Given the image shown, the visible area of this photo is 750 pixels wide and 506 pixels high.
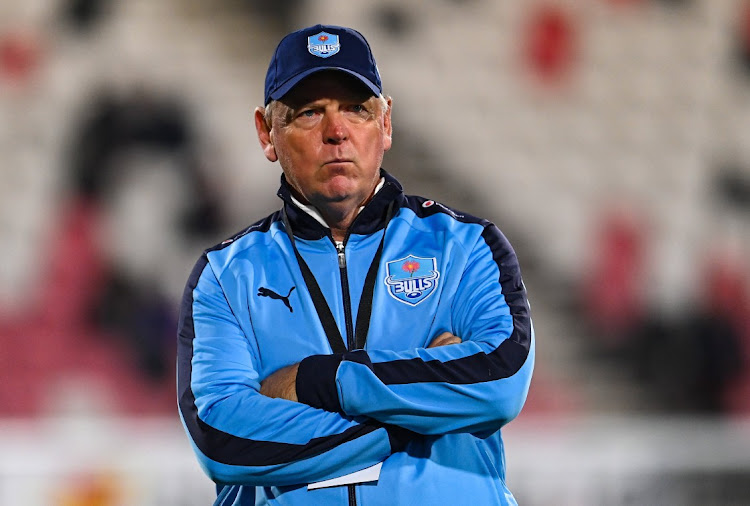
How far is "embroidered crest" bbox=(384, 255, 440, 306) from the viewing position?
6.17ft

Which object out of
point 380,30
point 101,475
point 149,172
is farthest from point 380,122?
point 380,30

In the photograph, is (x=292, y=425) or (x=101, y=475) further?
(x=101, y=475)

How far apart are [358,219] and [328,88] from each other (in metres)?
0.24

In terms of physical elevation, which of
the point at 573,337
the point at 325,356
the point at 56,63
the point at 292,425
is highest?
the point at 56,63

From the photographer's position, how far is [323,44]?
6.28 ft

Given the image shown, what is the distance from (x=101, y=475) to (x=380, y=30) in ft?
11.8

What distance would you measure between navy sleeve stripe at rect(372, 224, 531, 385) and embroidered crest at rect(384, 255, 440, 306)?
5.1 inches

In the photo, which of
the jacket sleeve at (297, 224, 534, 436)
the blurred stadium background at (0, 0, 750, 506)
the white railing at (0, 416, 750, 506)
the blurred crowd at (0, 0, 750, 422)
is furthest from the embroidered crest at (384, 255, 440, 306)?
the blurred crowd at (0, 0, 750, 422)

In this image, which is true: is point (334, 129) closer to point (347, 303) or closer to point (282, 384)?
point (347, 303)

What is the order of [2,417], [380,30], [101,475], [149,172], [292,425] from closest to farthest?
[292,425]
[101,475]
[2,417]
[149,172]
[380,30]

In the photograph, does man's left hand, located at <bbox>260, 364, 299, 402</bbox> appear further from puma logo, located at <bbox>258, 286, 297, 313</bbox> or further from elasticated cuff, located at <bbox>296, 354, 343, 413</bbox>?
puma logo, located at <bbox>258, 286, 297, 313</bbox>

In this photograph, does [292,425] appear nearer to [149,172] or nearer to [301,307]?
[301,307]

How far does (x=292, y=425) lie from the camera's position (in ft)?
5.71

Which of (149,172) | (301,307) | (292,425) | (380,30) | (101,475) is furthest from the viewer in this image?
(380,30)
